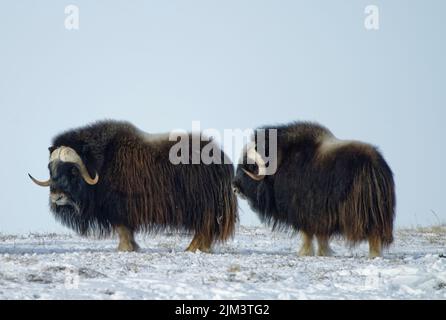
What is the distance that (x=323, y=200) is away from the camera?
682 cm

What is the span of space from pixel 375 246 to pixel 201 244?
5.34ft

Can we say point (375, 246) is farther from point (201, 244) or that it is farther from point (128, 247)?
point (128, 247)

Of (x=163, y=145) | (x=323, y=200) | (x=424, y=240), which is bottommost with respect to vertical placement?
Answer: (x=424, y=240)

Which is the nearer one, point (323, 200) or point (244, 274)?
point (244, 274)

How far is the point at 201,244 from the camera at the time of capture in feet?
23.6

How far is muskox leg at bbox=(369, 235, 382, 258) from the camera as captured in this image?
6.55 m

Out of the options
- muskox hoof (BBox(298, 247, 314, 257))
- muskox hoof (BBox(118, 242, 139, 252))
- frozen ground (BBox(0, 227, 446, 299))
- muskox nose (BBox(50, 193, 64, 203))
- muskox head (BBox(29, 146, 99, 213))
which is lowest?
muskox hoof (BBox(298, 247, 314, 257))

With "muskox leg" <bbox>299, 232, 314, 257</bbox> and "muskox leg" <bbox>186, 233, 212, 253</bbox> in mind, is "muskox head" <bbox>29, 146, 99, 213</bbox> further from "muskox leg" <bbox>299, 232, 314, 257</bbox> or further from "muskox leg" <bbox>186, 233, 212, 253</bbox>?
"muskox leg" <bbox>299, 232, 314, 257</bbox>

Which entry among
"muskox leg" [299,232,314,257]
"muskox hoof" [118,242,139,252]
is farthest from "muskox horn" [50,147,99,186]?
"muskox leg" [299,232,314,257]

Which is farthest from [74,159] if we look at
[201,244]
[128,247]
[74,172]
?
[201,244]

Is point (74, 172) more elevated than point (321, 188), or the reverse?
point (74, 172)
